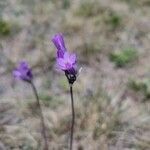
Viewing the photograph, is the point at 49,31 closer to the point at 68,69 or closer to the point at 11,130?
the point at 11,130

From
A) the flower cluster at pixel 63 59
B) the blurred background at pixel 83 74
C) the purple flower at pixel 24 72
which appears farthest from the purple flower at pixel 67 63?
the blurred background at pixel 83 74

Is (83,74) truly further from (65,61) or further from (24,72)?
(65,61)

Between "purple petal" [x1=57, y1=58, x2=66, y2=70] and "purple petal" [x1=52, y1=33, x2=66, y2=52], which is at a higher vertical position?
"purple petal" [x1=52, y1=33, x2=66, y2=52]

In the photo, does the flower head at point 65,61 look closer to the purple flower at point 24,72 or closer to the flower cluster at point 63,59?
the flower cluster at point 63,59

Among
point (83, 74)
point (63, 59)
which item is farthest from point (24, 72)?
point (83, 74)

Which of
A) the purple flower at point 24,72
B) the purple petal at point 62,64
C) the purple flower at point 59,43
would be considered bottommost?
the purple petal at point 62,64

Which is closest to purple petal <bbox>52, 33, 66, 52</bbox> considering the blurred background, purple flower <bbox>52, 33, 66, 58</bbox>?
purple flower <bbox>52, 33, 66, 58</bbox>

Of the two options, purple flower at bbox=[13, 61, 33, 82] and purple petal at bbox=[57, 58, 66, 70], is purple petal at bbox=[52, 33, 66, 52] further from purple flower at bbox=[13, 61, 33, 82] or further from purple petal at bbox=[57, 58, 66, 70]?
purple flower at bbox=[13, 61, 33, 82]
